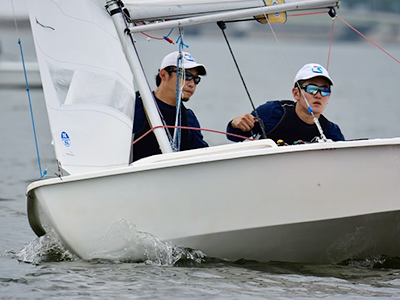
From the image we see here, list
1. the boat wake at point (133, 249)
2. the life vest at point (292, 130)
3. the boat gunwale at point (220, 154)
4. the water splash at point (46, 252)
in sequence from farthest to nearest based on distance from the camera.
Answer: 1. the life vest at point (292, 130)
2. the water splash at point (46, 252)
3. the boat wake at point (133, 249)
4. the boat gunwale at point (220, 154)

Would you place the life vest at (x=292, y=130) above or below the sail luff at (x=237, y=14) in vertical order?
A: below

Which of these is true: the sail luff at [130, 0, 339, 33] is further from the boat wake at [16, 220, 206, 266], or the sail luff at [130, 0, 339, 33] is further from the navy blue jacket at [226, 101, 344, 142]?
the boat wake at [16, 220, 206, 266]

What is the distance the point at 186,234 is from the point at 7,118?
15159mm

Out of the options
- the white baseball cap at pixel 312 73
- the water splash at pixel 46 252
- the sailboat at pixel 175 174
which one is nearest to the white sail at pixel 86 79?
the sailboat at pixel 175 174

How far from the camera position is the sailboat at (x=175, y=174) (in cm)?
516

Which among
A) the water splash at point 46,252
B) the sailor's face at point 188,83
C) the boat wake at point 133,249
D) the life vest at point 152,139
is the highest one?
the sailor's face at point 188,83

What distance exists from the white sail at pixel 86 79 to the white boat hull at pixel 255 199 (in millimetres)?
366

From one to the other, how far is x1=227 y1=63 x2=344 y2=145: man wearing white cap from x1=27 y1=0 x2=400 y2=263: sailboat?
18.6 inches

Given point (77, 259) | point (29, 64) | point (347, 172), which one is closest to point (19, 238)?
point (77, 259)

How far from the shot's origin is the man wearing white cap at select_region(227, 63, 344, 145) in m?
5.96

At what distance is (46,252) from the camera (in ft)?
19.8

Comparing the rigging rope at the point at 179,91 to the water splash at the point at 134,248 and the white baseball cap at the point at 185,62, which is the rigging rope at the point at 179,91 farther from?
the water splash at the point at 134,248

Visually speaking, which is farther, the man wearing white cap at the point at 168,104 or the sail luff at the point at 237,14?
the man wearing white cap at the point at 168,104

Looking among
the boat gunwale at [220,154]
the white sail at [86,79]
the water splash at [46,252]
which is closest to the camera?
the boat gunwale at [220,154]
